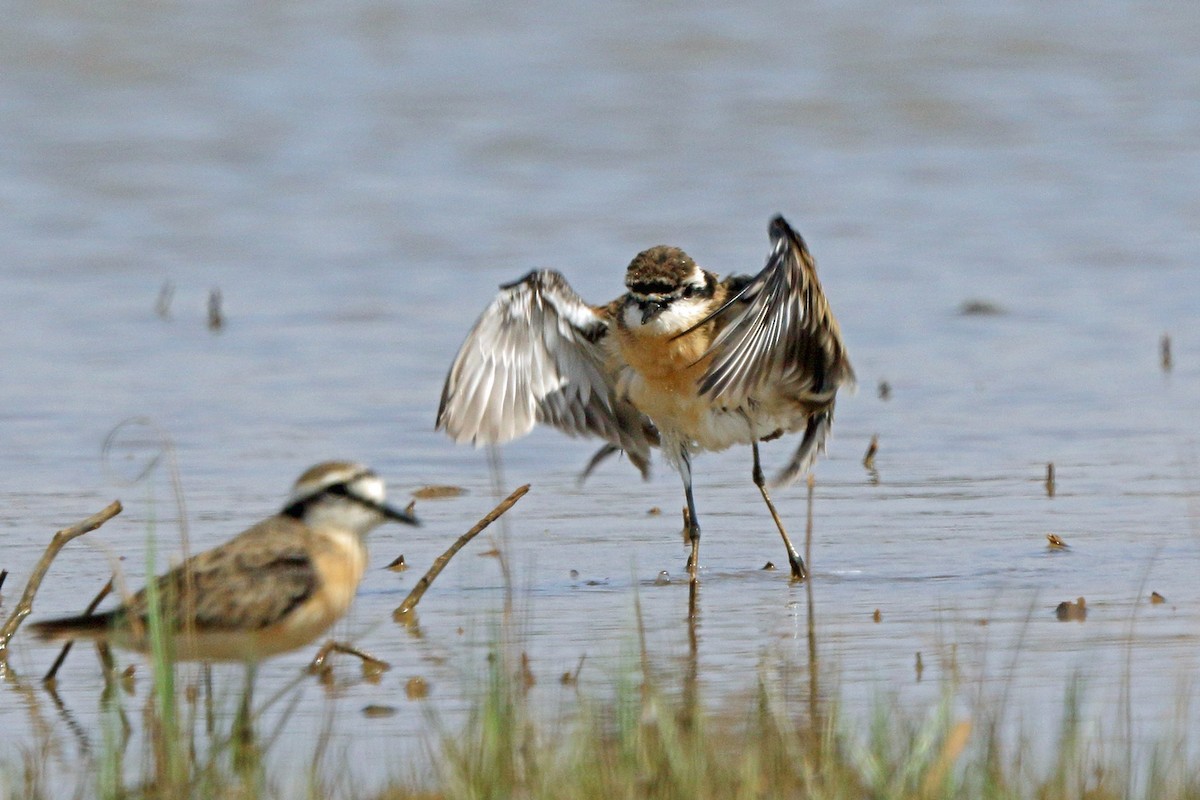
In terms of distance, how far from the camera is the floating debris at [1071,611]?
747 centimetres

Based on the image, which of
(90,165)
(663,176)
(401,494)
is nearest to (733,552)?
(401,494)

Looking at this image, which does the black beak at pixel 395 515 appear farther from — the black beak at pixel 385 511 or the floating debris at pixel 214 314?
the floating debris at pixel 214 314

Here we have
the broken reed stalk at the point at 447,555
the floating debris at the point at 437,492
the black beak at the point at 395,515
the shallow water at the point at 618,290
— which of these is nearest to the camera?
the black beak at the point at 395,515

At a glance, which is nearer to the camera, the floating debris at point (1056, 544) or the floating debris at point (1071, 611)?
the floating debris at point (1071, 611)

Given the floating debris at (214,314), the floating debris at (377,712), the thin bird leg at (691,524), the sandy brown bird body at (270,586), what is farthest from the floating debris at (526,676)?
the floating debris at (214,314)

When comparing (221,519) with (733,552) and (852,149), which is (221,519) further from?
(852,149)

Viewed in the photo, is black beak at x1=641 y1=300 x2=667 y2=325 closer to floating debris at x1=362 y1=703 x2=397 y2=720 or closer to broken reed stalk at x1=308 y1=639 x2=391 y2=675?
broken reed stalk at x1=308 y1=639 x2=391 y2=675

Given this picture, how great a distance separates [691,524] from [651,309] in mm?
933

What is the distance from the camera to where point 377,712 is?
6.38 m

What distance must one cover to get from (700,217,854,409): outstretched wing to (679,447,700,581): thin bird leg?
47 cm

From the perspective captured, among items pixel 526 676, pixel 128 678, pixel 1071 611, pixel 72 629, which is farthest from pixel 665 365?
pixel 72 629

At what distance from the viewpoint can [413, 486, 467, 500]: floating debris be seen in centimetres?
1010

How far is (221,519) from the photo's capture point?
30.9 feet

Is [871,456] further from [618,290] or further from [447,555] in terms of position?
[618,290]
